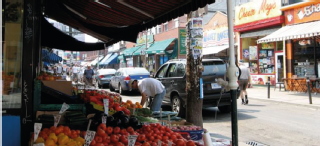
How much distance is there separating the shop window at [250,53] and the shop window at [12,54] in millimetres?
18885

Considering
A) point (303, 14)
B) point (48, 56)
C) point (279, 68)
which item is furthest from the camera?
point (48, 56)

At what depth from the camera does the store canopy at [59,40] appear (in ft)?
31.1

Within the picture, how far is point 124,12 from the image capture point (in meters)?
6.23

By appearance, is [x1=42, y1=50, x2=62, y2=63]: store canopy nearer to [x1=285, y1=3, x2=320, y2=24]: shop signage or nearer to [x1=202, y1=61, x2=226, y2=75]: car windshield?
[x1=202, y1=61, x2=226, y2=75]: car windshield

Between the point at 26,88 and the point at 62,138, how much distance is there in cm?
101

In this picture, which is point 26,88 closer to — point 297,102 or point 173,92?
point 173,92

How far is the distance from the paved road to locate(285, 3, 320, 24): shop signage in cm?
681

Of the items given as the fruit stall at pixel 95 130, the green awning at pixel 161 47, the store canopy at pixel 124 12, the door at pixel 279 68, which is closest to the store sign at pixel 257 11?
the door at pixel 279 68

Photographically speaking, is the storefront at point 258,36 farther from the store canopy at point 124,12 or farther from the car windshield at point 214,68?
the store canopy at point 124,12

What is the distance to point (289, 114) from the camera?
33.2 ft

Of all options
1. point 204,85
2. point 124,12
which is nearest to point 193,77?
point 204,85

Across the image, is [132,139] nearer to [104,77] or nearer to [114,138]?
[114,138]

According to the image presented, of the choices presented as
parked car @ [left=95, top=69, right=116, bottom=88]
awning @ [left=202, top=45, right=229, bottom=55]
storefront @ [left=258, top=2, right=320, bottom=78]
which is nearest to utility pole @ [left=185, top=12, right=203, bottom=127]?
storefront @ [left=258, top=2, right=320, bottom=78]

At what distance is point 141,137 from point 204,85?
5604mm
